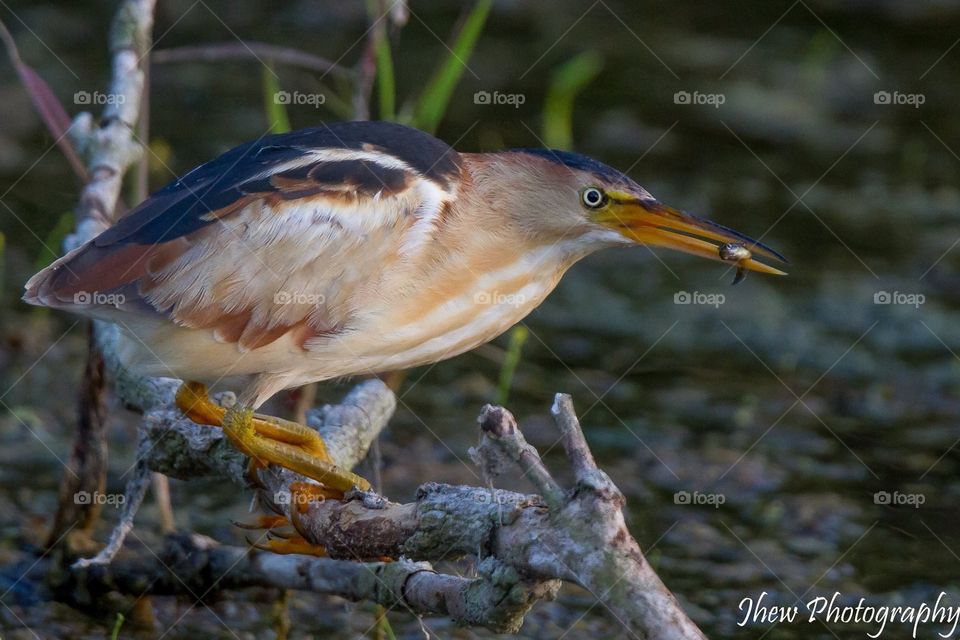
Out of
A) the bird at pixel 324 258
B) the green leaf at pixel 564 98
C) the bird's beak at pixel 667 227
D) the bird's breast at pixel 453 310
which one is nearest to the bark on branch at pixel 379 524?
the bird at pixel 324 258

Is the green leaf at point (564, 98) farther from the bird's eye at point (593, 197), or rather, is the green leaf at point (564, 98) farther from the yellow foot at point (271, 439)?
the yellow foot at point (271, 439)

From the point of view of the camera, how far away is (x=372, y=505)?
11.5 feet

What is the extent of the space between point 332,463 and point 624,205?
103cm

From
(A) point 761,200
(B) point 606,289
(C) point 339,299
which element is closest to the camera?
(C) point 339,299

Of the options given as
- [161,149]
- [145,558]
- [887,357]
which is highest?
[161,149]

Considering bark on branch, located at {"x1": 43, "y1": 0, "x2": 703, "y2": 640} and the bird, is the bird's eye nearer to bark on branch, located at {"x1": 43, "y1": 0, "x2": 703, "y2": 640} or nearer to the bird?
the bird

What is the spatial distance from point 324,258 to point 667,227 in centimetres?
91

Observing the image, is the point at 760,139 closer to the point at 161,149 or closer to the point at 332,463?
the point at 161,149

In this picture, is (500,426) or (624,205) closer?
(500,426)

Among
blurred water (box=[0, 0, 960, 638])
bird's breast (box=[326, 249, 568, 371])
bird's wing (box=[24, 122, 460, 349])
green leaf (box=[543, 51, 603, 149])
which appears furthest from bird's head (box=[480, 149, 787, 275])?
green leaf (box=[543, 51, 603, 149])

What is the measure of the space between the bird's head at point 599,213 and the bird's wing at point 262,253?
0.29 m

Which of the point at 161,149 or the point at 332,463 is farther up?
the point at 161,149

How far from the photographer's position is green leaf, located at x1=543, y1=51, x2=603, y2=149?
21.3 feet

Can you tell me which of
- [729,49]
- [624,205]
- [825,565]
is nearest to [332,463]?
[624,205]
